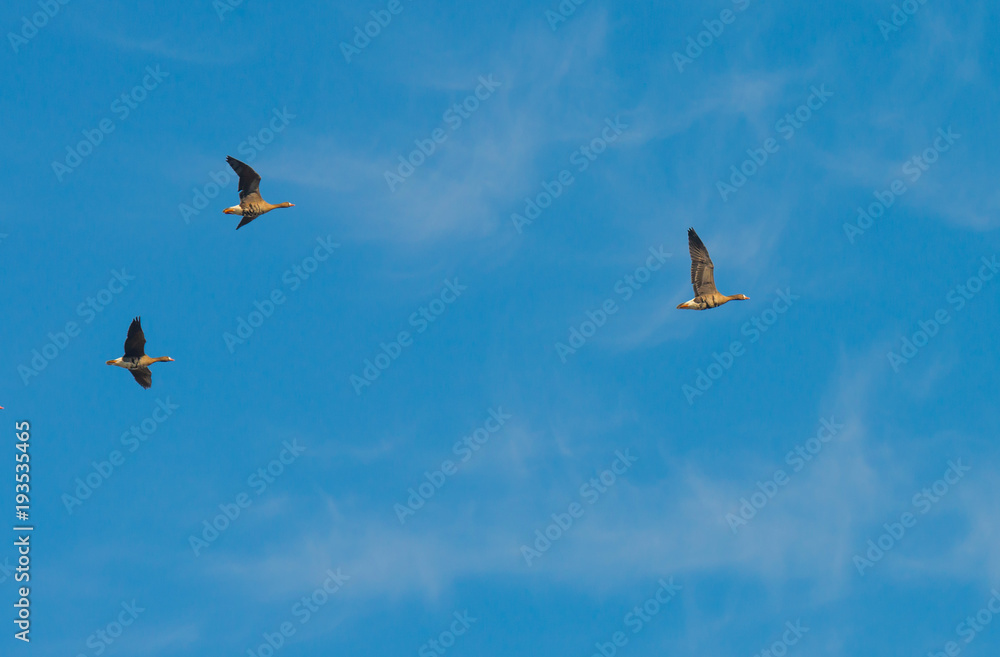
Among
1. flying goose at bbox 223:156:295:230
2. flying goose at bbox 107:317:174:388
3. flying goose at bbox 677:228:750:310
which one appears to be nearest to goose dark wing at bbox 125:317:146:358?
flying goose at bbox 107:317:174:388

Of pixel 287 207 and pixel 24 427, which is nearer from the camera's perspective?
pixel 24 427

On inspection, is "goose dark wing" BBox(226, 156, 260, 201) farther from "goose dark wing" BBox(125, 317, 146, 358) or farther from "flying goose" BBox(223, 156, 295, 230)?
"goose dark wing" BBox(125, 317, 146, 358)

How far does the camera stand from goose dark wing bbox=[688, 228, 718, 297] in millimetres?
81125

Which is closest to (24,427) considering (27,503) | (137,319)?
(27,503)

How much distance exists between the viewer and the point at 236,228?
281ft

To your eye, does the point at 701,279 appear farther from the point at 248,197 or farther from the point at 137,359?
the point at 137,359

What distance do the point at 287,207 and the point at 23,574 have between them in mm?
31458

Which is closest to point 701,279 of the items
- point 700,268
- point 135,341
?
point 700,268

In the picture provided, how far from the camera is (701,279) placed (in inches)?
3241

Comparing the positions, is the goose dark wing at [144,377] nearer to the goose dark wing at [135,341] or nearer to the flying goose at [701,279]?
the goose dark wing at [135,341]

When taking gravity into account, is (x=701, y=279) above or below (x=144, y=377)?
below

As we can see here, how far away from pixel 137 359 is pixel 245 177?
1508 cm

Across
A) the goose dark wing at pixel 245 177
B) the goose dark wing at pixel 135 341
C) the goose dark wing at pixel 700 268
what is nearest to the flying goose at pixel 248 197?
the goose dark wing at pixel 245 177

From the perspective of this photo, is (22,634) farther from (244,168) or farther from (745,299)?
(745,299)
